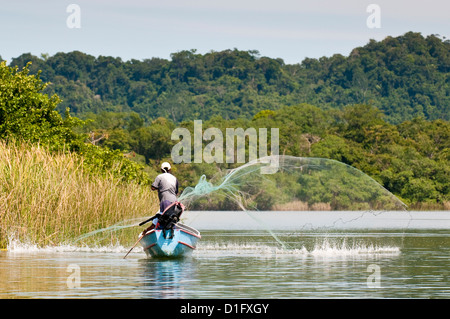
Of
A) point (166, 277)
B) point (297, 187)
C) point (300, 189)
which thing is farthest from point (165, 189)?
point (300, 189)

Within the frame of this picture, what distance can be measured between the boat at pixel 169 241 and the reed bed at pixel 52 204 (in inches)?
123

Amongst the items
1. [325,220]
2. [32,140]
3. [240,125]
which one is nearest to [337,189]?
[325,220]

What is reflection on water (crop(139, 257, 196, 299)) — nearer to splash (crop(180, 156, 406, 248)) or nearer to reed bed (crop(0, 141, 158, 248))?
splash (crop(180, 156, 406, 248))

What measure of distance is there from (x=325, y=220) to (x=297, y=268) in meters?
5.84

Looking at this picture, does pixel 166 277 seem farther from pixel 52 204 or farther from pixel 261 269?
pixel 52 204

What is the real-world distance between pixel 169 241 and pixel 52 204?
4.52 m

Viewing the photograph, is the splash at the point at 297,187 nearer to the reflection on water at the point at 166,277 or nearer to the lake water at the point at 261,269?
the lake water at the point at 261,269

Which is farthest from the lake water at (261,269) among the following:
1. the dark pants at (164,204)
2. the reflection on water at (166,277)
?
the dark pants at (164,204)

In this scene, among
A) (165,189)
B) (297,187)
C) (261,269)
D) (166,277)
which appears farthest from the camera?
(297,187)

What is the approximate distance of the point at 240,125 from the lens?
5012 inches

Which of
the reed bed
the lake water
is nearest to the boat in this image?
the lake water

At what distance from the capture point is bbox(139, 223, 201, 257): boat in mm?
24828

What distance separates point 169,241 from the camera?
985 inches

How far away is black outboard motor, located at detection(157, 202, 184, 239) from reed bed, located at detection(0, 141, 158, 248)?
383 centimetres
